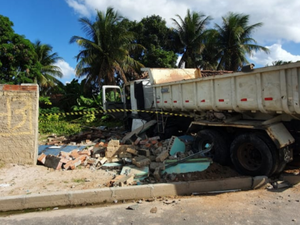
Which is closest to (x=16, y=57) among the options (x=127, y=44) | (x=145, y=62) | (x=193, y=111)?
(x=127, y=44)

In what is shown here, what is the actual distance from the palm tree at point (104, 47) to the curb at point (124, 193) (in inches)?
579

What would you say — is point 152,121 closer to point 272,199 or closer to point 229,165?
point 229,165

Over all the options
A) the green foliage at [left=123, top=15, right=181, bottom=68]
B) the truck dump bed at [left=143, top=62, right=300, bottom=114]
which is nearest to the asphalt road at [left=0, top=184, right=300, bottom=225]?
the truck dump bed at [left=143, top=62, right=300, bottom=114]

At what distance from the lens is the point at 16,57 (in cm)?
1655

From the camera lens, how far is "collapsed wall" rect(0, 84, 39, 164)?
525 centimetres

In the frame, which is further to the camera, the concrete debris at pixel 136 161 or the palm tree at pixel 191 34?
the palm tree at pixel 191 34

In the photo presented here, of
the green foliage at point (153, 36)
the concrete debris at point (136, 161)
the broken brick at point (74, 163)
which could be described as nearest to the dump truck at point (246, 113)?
the concrete debris at point (136, 161)

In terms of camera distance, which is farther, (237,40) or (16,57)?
(237,40)

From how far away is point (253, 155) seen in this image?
484cm

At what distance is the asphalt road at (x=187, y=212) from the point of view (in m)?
3.18

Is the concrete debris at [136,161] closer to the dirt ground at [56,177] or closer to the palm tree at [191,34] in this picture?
the dirt ground at [56,177]

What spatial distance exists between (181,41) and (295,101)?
20465mm

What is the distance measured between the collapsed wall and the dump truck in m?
3.84

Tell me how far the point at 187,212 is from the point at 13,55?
17224 mm
